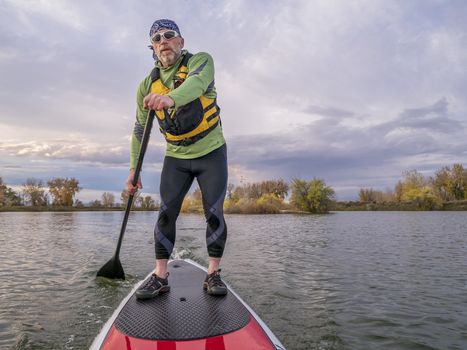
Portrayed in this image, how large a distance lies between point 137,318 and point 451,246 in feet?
37.4

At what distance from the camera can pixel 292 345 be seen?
11.4 feet

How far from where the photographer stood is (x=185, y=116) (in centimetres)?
347

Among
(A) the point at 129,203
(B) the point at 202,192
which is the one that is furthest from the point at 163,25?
(A) the point at 129,203

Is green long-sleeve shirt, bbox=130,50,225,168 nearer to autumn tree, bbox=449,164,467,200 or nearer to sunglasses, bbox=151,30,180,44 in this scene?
sunglasses, bbox=151,30,180,44

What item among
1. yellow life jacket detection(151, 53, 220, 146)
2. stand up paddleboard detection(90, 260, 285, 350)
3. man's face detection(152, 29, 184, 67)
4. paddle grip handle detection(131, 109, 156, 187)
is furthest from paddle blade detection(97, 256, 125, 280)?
man's face detection(152, 29, 184, 67)

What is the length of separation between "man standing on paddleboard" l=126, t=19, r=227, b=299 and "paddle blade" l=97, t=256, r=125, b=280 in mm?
2248

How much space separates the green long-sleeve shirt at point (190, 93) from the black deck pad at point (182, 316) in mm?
1450

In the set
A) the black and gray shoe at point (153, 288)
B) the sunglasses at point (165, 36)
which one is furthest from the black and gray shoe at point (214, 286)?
the sunglasses at point (165, 36)

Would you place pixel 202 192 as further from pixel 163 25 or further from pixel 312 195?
pixel 312 195

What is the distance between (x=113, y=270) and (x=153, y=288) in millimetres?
2558

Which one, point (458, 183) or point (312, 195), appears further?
point (458, 183)

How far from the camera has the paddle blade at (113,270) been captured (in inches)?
223

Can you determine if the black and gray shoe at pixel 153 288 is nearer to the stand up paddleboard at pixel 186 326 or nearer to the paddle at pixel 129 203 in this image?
the stand up paddleboard at pixel 186 326

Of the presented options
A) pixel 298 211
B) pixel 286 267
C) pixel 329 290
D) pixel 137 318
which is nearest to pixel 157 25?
pixel 137 318
